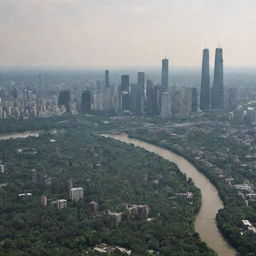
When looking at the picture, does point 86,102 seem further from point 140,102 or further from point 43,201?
point 43,201

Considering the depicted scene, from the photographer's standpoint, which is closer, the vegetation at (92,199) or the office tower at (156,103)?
the vegetation at (92,199)

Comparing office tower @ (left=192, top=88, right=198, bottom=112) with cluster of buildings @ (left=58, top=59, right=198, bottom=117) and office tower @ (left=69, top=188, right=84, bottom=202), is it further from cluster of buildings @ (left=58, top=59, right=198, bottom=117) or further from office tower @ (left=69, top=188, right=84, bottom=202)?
office tower @ (left=69, top=188, right=84, bottom=202)

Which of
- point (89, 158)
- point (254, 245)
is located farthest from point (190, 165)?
point (254, 245)

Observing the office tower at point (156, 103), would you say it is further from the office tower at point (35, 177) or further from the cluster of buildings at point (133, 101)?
the office tower at point (35, 177)

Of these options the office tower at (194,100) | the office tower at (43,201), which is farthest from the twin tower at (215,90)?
the office tower at (43,201)

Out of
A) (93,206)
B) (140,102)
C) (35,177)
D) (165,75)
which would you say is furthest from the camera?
(165,75)

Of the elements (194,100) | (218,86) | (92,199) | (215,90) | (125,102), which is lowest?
(92,199)

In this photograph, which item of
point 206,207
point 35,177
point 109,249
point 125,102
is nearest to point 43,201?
point 35,177

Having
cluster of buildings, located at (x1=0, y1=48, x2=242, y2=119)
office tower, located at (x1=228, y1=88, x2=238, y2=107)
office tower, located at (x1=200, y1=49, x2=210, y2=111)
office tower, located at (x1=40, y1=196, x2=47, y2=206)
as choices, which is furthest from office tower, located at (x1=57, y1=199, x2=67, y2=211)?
office tower, located at (x1=228, y1=88, x2=238, y2=107)
